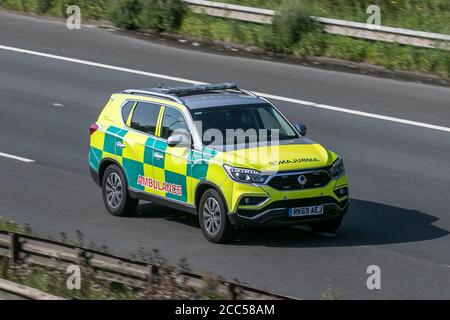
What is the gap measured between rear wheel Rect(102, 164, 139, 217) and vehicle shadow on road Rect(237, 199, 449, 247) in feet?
6.09

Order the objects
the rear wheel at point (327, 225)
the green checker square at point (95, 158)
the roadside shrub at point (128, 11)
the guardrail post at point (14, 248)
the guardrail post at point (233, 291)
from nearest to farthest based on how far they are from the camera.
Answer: the guardrail post at point (233, 291)
the guardrail post at point (14, 248)
the rear wheel at point (327, 225)
the green checker square at point (95, 158)
the roadside shrub at point (128, 11)

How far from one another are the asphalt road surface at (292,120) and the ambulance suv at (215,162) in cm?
41

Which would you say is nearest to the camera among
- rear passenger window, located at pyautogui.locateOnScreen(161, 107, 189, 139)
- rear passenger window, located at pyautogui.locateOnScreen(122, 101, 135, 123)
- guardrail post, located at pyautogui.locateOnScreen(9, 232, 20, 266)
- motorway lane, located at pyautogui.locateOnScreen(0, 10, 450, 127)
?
guardrail post, located at pyautogui.locateOnScreen(9, 232, 20, 266)

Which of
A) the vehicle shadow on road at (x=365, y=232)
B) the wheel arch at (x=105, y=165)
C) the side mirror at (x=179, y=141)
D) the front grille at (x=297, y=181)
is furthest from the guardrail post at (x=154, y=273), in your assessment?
the wheel arch at (x=105, y=165)

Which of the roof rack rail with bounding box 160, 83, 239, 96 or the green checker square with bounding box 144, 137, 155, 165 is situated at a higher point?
the roof rack rail with bounding box 160, 83, 239, 96

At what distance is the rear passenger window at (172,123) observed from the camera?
15203 mm

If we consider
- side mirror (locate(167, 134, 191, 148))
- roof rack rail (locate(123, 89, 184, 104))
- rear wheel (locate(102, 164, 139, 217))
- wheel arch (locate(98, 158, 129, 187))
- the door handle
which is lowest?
rear wheel (locate(102, 164, 139, 217))

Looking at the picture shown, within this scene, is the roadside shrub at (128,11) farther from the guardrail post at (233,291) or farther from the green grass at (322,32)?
the guardrail post at (233,291)

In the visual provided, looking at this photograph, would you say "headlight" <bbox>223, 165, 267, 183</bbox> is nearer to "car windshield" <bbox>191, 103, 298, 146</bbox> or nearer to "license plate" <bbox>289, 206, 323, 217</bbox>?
"license plate" <bbox>289, 206, 323, 217</bbox>

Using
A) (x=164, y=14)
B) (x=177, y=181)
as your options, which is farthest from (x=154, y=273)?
(x=164, y=14)

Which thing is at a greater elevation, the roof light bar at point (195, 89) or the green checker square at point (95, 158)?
the roof light bar at point (195, 89)

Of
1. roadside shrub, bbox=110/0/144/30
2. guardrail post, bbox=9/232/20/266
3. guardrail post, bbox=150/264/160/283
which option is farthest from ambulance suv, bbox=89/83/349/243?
roadside shrub, bbox=110/0/144/30

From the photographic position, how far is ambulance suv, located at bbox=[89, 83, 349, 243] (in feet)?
46.4

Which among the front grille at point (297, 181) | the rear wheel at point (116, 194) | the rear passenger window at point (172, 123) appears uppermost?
the rear passenger window at point (172, 123)
